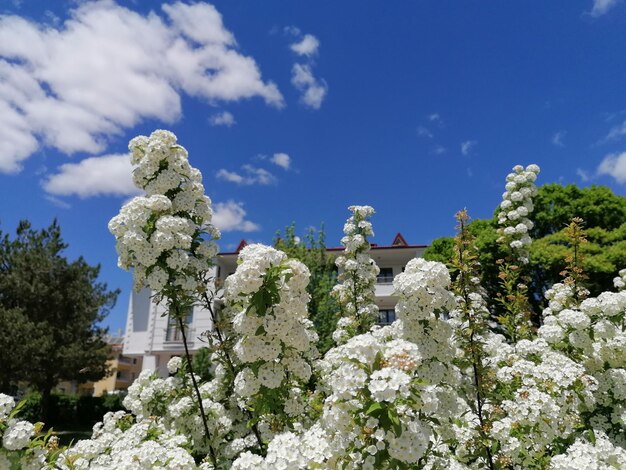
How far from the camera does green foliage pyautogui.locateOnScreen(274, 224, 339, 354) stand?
12711 millimetres

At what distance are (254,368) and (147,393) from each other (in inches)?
A: 111

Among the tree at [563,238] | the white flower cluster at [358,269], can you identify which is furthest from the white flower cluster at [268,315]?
the tree at [563,238]

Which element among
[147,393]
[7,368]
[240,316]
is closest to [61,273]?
[7,368]

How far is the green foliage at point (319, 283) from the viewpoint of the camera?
12.7 m

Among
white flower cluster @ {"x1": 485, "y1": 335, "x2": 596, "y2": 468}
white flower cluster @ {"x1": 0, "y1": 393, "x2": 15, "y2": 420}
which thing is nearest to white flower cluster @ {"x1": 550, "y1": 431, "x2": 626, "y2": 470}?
white flower cluster @ {"x1": 485, "y1": 335, "x2": 596, "y2": 468}

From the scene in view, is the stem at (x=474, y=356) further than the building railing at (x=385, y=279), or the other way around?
the building railing at (x=385, y=279)

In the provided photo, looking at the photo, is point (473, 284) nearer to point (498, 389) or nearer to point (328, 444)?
point (498, 389)

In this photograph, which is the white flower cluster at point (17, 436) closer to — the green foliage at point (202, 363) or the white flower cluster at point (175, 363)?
the white flower cluster at point (175, 363)

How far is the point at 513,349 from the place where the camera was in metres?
6.03

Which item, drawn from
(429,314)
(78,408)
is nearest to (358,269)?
(429,314)

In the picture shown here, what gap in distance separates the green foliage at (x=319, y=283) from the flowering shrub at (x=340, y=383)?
6.40 m

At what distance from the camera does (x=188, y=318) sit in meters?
27.7

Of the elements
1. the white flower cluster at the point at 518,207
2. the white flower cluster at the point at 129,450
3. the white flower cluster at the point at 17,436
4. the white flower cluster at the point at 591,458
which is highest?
the white flower cluster at the point at 518,207

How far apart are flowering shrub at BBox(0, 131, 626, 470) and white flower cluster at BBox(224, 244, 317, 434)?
0.04 ft
